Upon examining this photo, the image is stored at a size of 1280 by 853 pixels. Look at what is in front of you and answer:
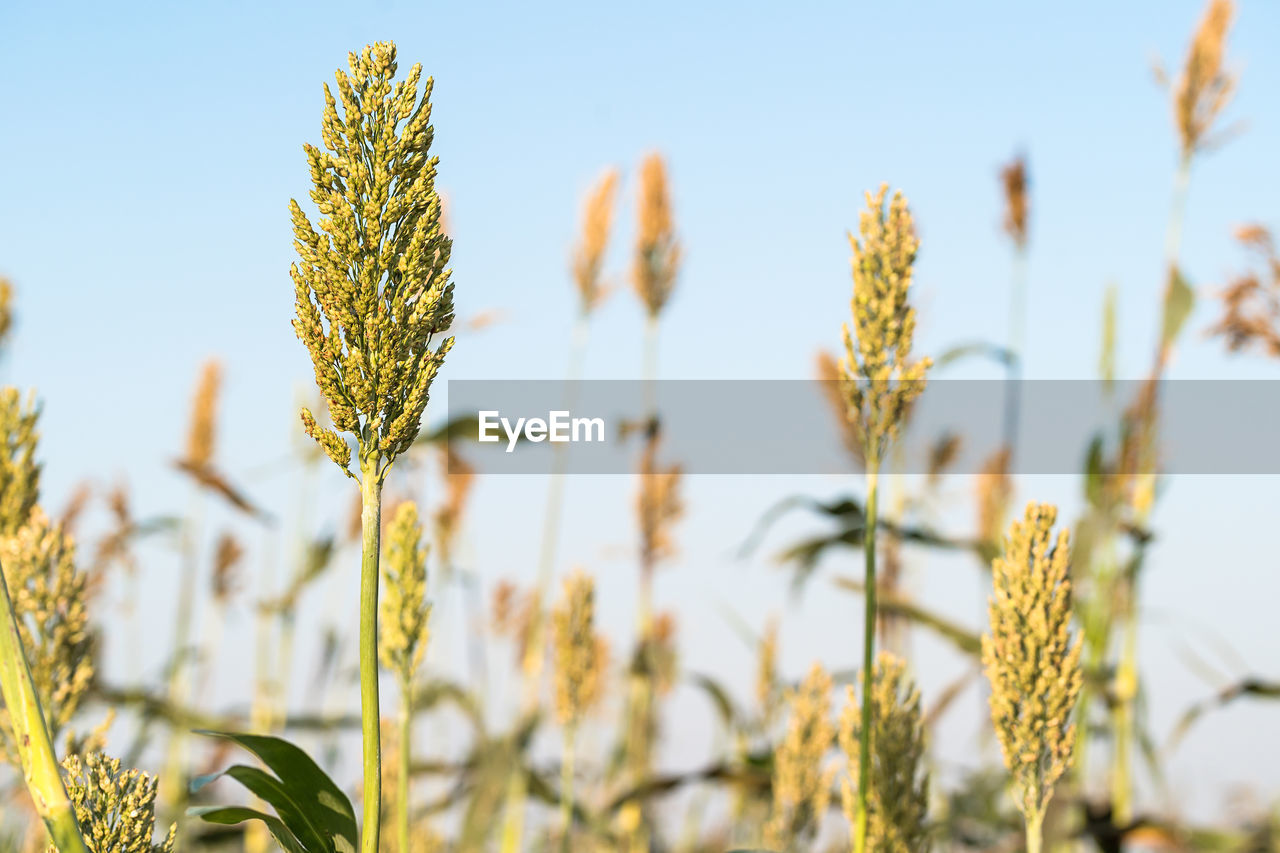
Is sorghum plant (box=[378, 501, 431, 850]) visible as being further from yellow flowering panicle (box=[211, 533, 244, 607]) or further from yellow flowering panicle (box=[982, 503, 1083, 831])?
yellow flowering panicle (box=[211, 533, 244, 607])

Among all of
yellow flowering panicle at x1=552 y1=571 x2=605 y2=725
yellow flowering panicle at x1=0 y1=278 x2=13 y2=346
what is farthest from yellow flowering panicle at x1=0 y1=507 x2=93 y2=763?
yellow flowering panicle at x1=552 y1=571 x2=605 y2=725

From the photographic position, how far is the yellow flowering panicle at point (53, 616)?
2.67 meters

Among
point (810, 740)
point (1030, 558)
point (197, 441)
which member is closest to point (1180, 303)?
point (810, 740)

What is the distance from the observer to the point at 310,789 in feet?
5.72

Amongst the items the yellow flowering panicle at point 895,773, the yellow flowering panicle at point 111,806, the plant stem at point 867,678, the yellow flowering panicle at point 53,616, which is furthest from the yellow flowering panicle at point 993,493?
the yellow flowering panicle at point 111,806

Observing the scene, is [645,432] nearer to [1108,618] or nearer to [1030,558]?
[1108,618]

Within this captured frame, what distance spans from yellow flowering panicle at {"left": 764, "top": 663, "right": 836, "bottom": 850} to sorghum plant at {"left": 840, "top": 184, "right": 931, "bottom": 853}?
1535mm

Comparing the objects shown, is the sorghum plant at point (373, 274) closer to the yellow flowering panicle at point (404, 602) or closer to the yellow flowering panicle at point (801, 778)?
the yellow flowering panicle at point (404, 602)

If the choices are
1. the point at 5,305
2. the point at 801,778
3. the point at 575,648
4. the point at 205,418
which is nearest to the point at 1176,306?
the point at 801,778

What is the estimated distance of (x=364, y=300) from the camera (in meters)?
1.56

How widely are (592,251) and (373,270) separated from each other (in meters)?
4.86

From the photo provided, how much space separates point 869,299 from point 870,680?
2.45 feet

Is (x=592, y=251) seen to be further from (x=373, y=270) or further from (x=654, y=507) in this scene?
(x=373, y=270)

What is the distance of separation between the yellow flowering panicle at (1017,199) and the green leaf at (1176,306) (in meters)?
0.94
